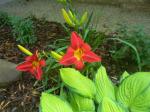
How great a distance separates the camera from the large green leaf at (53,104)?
5.48 ft

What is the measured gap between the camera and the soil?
302 centimetres

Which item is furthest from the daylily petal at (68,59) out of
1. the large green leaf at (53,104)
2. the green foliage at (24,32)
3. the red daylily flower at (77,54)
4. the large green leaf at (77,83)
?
the green foliage at (24,32)

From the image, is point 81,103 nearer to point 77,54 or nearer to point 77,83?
point 77,83

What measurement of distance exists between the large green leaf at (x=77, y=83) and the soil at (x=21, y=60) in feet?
4.03

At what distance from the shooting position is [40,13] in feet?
15.4

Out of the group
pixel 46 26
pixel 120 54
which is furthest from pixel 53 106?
pixel 46 26

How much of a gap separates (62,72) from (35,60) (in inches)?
17.5

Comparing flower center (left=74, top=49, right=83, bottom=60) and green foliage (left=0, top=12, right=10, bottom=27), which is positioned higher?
flower center (left=74, top=49, right=83, bottom=60)

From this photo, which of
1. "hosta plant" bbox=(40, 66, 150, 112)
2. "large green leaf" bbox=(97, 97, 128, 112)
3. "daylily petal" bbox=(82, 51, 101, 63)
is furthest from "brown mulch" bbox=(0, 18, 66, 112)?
"large green leaf" bbox=(97, 97, 128, 112)

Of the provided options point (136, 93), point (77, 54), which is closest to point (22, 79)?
point (77, 54)

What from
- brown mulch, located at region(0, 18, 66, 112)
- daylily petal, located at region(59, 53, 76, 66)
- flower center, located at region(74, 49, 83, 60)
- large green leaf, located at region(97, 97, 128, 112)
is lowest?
brown mulch, located at region(0, 18, 66, 112)

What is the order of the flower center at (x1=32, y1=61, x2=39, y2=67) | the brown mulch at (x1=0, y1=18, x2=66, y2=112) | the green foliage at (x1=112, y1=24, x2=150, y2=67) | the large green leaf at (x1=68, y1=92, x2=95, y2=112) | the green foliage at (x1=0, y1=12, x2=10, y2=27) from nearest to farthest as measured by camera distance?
the large green leaf at (x1=68, y1=92, x2=95, y2=112) → the flower center at (x1=32, y1=61, x2=39, y2=67) → the brown mulch at (x1=0, y1=18, x2=66, y2=112) → the green foliage at (x1=112, y1=24, x2=150, y2=67) → the green foliage at (x1=0, y1=12, x2=10, y2=27)

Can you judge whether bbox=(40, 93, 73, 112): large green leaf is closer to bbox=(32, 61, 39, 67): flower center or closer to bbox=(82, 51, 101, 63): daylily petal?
bbox=(82, 51, 101, 63): daylily petal

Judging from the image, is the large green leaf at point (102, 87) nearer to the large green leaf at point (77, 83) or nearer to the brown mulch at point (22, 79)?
the large green leaf at point (77, 83)
